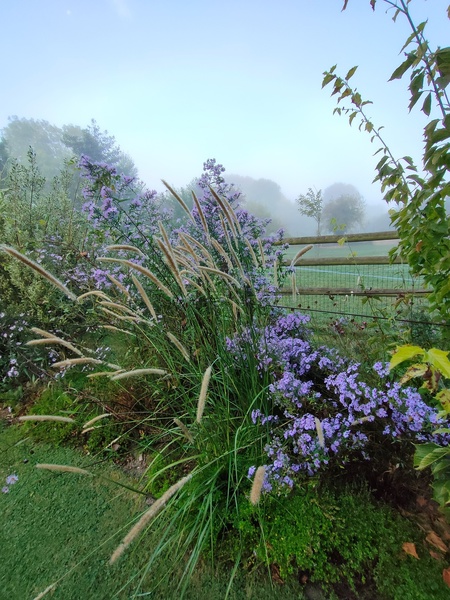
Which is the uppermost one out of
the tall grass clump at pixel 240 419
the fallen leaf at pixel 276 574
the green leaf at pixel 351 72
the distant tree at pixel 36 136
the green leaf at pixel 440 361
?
the distant tree at pixel 36 136

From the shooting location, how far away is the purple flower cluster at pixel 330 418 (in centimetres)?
128

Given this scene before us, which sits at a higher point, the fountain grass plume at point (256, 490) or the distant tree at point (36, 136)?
the distant tree at point (36, 136)

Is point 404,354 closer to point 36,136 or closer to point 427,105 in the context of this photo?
point 427,105

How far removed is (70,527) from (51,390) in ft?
4.40

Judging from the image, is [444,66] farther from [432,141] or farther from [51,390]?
[51,390]

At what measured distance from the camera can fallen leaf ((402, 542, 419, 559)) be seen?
1.12 m

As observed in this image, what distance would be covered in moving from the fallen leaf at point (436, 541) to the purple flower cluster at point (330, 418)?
0.97ft

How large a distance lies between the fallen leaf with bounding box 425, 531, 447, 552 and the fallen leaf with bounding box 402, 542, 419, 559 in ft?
0.20

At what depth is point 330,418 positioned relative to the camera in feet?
4.68

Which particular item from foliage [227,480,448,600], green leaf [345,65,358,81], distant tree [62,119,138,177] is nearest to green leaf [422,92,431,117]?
green leaf [345,65,358,81]

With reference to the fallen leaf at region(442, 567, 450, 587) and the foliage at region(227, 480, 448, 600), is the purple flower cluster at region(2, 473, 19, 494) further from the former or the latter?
the fallen leaf at region(442, 567, 450, 587)

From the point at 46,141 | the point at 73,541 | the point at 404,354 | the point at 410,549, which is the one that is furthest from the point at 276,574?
the point at 46,141

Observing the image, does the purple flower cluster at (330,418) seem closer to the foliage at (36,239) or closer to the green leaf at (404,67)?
the green leaf at (404,67)

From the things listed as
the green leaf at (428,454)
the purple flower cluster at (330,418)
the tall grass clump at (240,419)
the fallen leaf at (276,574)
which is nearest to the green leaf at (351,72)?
the tall grass clump at (240,419)
